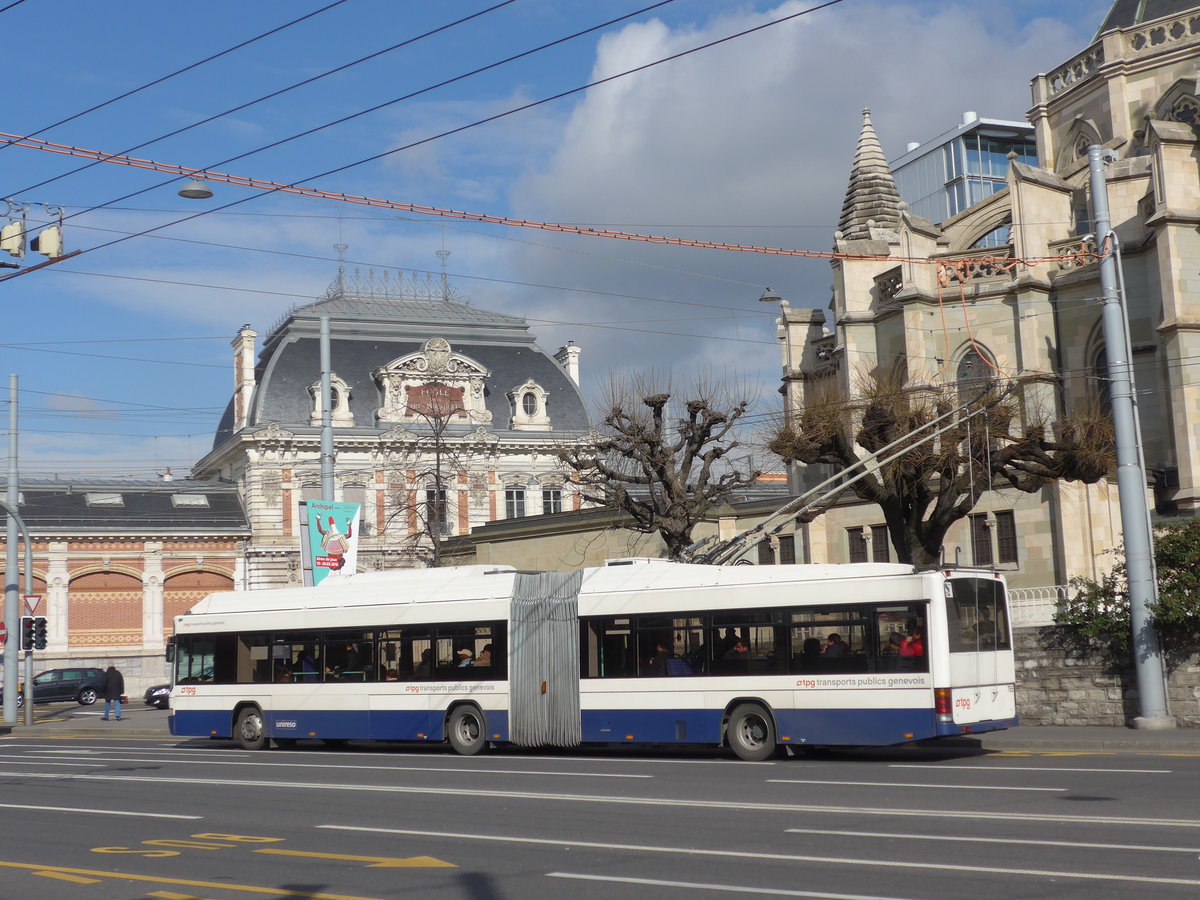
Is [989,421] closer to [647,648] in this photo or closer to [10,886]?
[647,648]

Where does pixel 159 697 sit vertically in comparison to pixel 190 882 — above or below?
above

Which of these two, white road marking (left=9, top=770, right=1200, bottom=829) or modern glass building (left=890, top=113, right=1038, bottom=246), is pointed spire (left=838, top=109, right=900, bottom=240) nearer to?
white road marking (left=9, top=770, right=1200, bottom=829)

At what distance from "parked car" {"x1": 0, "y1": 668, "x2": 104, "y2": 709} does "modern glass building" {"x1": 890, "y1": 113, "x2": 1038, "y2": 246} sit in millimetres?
58976

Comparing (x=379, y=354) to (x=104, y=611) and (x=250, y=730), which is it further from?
(x=250, y=730)

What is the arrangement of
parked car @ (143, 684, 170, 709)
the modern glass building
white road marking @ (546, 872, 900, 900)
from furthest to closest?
1. the modern glass building
2. parked car @ (143, 684, 170, 709)
3. white road marking @ (546, 872, 900, 900)

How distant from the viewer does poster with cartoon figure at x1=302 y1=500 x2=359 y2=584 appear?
92.2 feet

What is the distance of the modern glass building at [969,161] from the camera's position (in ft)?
293

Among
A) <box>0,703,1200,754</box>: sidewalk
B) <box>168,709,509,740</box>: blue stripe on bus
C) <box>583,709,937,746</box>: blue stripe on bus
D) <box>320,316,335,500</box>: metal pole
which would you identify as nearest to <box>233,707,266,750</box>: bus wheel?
<box>168,709,509,740</box>: blue stripe on bus

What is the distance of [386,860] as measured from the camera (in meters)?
10.8

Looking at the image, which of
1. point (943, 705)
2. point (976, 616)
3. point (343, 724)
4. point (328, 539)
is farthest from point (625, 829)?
point (328, 539)

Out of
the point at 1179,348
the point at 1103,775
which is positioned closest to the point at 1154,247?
the point at 1179,348

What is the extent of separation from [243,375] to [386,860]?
6456 cm

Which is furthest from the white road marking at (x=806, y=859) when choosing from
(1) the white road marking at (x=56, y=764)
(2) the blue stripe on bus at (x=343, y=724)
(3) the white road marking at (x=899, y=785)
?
(1) the white road marking at (x=56, y=764)

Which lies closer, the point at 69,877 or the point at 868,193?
the point at 69,877
